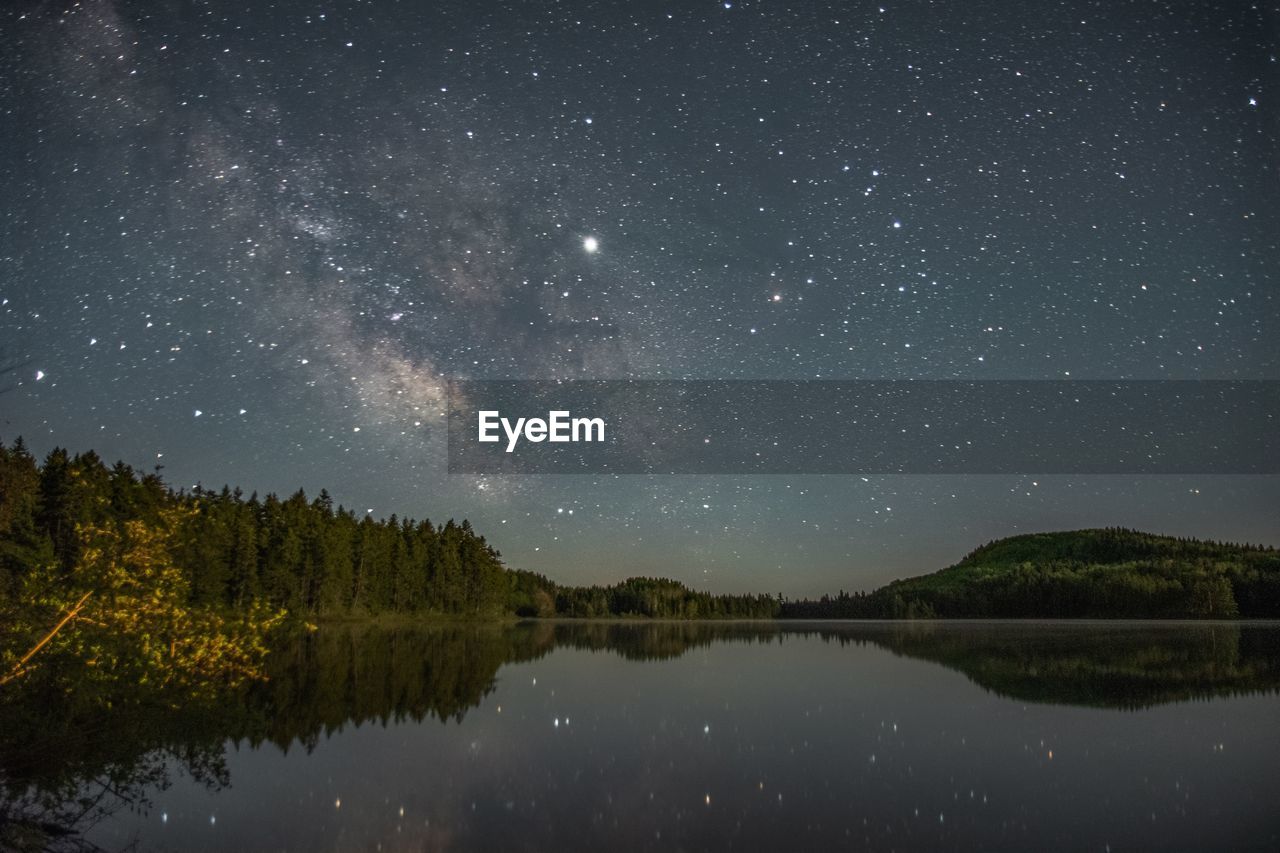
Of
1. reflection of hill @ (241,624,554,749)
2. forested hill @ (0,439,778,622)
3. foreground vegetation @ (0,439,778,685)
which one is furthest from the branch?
forested hill @ (0,439,778,622)

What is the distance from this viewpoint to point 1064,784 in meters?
12.1

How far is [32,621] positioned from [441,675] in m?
14.2

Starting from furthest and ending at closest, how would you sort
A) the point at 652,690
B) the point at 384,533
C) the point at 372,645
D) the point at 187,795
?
the point at 384,533, the point at 372,645, the point at 652,690, the point at 187,795

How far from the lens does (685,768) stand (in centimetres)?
1336

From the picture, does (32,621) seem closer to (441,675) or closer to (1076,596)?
(441,675)

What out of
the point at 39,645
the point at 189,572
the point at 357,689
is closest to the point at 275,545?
the point at 189,572

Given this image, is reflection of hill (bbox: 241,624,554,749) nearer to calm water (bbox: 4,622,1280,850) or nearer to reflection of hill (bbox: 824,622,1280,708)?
calm water (bbox: 4,622,1280,850)

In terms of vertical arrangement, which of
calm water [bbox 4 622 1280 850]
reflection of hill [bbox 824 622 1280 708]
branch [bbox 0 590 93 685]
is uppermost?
branch [bbox 0 590 93 685]

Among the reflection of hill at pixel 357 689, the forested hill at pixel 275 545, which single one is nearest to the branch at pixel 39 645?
the reflection of hill at pixel 357 689

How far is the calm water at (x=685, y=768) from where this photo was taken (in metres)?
9.98

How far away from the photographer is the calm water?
9.98 metres

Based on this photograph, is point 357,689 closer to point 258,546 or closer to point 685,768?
point 685,768

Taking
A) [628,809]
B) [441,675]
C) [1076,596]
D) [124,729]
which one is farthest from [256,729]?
[1076,596]

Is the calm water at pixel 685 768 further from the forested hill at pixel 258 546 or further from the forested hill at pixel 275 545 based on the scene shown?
the forested hill at pixel 275 545
